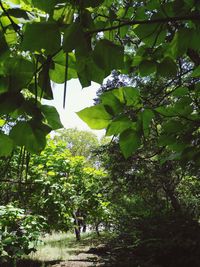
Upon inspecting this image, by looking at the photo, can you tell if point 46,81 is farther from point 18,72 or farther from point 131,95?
point 131,95

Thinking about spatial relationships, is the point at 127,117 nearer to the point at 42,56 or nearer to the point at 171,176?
the point at 42,56

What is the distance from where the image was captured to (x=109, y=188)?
53.5 ft

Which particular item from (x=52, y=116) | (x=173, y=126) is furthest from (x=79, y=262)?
(x=52, y=116)

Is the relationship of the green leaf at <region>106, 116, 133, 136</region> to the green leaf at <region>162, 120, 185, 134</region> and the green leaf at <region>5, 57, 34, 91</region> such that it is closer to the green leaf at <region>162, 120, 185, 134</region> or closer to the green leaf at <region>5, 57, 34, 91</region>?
the green leaf at <region>162, 120, 185, 134</region>

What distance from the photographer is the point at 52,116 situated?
0.76 metres

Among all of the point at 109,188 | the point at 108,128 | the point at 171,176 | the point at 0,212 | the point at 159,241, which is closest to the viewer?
the point at 108,128

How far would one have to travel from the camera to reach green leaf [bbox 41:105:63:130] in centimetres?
75

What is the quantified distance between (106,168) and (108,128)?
14283 mm

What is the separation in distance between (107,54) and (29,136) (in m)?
0.26

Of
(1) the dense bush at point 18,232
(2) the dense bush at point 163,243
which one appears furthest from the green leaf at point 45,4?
(2) the dense bush at point 163,243

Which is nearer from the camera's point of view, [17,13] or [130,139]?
[17,13]

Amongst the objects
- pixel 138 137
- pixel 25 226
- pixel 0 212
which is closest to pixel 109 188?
pixel 25 226

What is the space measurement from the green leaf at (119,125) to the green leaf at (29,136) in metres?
0.25

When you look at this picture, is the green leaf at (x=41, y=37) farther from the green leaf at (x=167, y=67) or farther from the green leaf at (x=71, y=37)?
the green leaf at (x=167, y=67)
